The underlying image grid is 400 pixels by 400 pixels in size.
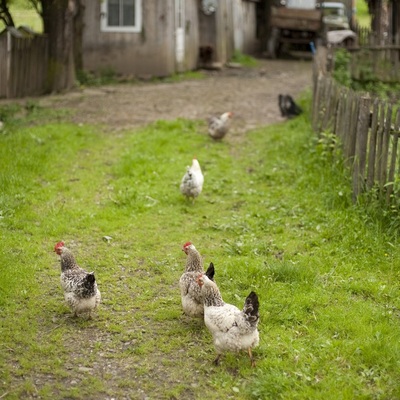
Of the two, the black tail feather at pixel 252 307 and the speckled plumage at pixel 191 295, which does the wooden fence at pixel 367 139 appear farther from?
the black tail feather at pixel 252 307

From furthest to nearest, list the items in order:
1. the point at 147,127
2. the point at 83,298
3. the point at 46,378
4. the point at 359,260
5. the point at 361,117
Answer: the point at 147,127
the point at 361,117
the point at 359,260
the point at 83,298
the point at 46,378

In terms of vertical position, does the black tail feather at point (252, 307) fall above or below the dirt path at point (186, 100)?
below

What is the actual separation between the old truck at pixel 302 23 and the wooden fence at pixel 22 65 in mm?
12289

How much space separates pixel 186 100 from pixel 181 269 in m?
9.82

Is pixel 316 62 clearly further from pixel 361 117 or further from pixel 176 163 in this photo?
Result: pixel 361 117

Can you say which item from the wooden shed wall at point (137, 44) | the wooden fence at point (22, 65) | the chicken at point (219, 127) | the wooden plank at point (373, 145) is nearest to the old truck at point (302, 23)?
the wooden shed wall at point (137, 44)

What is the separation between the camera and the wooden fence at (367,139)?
831 centimetres

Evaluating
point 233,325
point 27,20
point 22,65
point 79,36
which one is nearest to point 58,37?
point 22,65

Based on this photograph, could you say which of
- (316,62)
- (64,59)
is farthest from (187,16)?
(316,62)

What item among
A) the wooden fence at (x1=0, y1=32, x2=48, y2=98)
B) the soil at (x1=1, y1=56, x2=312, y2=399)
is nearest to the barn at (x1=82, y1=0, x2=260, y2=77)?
the soil at (x1=1, y1=56, x2=312, y2=399)

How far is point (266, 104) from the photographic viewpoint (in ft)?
55.4

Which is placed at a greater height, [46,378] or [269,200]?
[269,200]

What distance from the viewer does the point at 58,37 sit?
17.0m

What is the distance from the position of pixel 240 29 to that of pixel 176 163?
56.6 ft
